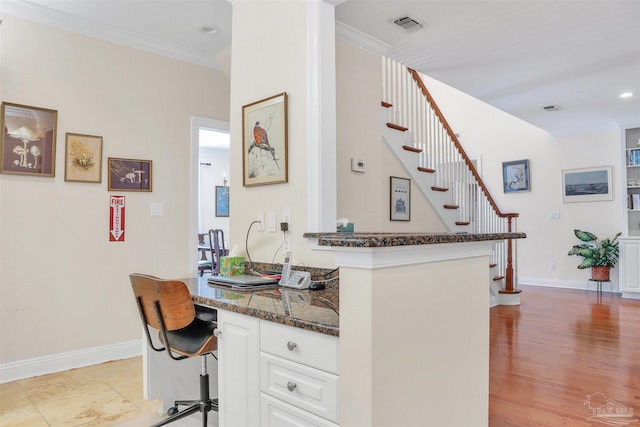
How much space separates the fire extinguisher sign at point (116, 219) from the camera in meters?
3.48

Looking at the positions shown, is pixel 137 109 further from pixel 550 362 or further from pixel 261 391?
pixel 550 362

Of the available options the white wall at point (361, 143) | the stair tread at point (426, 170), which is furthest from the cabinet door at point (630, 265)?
the white wall at point (361, 143)

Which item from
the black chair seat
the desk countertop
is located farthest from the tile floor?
the desk countertop

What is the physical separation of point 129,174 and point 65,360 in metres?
1.55

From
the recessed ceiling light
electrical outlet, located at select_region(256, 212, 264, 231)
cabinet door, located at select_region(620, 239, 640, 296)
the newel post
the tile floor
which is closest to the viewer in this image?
the tile floor

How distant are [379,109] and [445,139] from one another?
52.9 inches

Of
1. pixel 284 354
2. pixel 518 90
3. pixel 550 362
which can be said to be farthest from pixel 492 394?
pixel 518 90

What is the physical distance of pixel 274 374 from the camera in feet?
4.79

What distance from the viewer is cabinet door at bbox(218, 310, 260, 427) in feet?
5.07

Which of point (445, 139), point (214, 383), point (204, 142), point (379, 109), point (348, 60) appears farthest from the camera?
point (204, 142)

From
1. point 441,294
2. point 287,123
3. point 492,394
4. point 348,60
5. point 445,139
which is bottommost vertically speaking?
point 492,394

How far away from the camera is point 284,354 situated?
1.42 metres

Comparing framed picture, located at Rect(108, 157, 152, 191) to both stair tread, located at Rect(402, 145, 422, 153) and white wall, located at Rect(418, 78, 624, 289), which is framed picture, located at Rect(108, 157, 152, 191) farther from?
white wall, located at Rect(418, 78, 624, 289)

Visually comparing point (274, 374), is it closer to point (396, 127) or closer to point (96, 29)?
point (396, 127)
